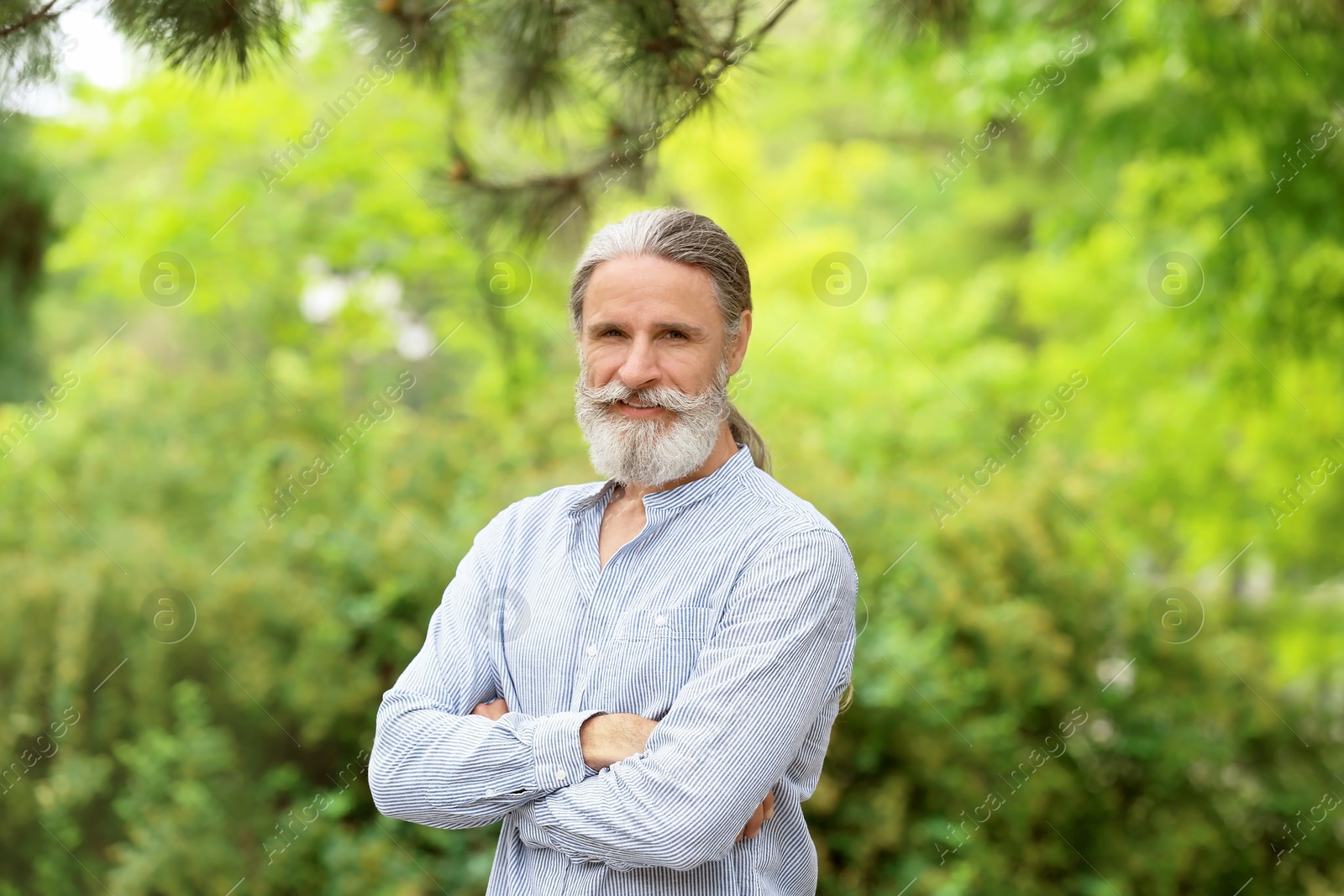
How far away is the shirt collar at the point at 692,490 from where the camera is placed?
6.30ft

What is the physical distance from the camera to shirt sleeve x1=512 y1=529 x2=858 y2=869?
64.6 inches

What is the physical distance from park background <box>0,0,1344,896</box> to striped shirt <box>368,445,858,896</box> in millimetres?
1222

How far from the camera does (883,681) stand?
4.34 m

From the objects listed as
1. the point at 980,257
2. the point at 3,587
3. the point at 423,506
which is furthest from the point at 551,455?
Result: the point at 980,257

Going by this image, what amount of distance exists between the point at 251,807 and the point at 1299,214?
5.29 metres

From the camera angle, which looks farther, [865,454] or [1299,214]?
[865,454]

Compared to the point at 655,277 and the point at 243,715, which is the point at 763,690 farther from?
the point at 243,715

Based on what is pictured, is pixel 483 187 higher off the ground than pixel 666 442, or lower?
higher

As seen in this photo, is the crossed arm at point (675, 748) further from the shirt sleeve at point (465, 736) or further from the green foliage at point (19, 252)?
the green foliage at point (19, 252)

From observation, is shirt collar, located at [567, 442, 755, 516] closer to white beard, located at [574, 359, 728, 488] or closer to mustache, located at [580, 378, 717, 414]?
white beard, located at [574, 359, 728, 488]

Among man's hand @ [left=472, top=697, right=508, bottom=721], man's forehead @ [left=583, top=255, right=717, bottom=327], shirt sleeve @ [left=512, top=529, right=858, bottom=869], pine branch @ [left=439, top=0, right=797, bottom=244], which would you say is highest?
pine branch @ [left=439, top=0, right=797, bottom=244]

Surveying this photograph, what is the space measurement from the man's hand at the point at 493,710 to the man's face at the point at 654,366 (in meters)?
0.45

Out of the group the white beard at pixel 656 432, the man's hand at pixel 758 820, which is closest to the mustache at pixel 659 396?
the white beard at pixel 656 432

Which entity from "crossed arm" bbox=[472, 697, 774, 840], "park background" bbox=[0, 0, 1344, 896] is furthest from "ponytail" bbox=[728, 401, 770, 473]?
"park background" bbox=[0, 0, 1344, 896]
